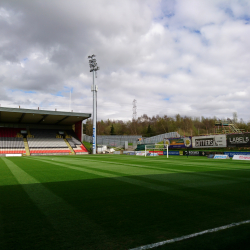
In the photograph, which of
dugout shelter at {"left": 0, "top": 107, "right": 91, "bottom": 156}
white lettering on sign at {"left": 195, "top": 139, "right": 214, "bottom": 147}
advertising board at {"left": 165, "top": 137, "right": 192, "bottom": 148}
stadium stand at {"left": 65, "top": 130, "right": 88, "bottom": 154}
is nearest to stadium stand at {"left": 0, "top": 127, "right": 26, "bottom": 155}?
dugout shelter at {"left": 0, "top": 107, "right": 91, "bottom": 156}

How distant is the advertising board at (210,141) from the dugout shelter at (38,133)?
2424cm

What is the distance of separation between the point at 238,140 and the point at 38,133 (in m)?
45.0

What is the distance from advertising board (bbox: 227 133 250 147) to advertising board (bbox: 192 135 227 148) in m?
0.81

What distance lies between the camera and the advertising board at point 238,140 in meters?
29.6

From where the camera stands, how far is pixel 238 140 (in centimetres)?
3067

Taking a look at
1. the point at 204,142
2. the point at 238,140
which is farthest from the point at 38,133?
the point at 238,140

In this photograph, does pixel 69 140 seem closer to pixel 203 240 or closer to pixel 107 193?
pixel 107 193

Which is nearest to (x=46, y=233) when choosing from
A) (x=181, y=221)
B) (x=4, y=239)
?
(x=4, y=239)

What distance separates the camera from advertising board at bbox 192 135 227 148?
108ft

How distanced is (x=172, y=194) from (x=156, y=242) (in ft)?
11.8

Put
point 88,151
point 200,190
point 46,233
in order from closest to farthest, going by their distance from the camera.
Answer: point 46,233
point 200,190
point 88,151

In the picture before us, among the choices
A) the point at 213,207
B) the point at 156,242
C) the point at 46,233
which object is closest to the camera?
the point at 156,242

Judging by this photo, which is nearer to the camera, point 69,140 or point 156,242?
point 156,242

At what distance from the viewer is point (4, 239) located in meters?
3.50
